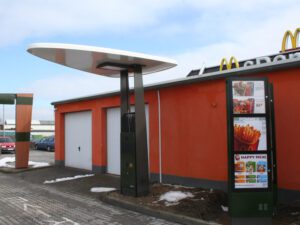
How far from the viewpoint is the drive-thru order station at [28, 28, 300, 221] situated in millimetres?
7062

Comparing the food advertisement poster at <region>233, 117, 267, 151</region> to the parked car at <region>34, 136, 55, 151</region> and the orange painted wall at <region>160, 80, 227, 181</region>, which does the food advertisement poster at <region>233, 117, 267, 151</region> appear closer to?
the orange painted wall at <region>160, 80, 227, 181</region>

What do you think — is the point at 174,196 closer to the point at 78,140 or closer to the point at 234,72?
the point at 234,72

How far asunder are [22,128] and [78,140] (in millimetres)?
2856

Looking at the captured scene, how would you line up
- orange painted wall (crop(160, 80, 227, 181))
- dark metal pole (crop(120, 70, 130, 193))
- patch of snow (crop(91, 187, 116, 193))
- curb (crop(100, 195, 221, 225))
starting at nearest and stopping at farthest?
curb (crop(100, 195, 221, 225)) < dark metal pole (crop(120, 70, 130, 193)) < orange painted wall (crop(160, 80, 227, 181)) < patch of snow (crop(91, 187, 116, 193))

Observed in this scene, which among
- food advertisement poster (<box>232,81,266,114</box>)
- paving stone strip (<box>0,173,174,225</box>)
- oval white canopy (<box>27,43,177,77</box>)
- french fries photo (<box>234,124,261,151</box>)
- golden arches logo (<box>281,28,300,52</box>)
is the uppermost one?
golden arches logo (<box>281,28,300,52</box>)

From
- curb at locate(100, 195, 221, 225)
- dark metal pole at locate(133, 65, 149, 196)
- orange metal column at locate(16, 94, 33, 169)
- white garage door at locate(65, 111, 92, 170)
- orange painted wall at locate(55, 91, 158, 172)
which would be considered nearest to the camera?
curb at locate(100, 195, 221, 225)

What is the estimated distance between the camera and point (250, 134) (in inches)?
278

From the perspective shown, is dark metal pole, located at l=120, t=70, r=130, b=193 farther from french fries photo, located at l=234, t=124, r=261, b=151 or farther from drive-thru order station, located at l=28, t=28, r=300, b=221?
french fries photo, located at l=234, t=124, r=261, b=151

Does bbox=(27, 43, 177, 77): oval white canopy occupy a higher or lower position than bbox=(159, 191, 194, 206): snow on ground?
higher

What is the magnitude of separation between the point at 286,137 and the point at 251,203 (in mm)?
2520

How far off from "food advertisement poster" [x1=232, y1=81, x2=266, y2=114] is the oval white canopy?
129 inches

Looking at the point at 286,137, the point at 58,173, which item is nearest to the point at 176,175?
the point at 286,137

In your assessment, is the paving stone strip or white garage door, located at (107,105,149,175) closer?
the paving stone strip

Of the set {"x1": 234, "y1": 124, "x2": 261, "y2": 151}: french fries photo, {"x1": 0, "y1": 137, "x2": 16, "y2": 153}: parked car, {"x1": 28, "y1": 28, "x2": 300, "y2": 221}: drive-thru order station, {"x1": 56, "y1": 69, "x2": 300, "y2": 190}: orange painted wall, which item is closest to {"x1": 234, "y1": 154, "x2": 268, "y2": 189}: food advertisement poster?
{"x1": 28, "y1": 28, "x2": 300, "y2": 221}: drive-thru order station
